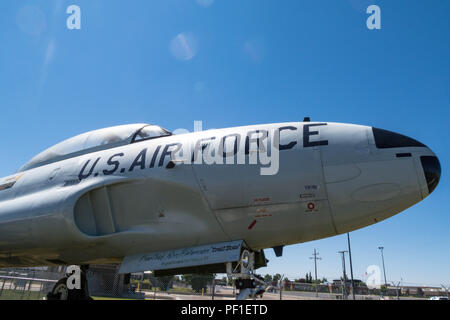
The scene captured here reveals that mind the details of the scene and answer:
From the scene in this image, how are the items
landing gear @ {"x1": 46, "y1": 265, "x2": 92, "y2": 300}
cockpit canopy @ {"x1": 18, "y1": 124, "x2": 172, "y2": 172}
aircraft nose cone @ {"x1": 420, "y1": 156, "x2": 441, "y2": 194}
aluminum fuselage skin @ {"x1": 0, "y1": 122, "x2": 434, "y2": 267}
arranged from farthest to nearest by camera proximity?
landing gear @ {"x1": 46, "y1": 265, "x2": 92, "y2": 300} < cockpit canopy @ {"x1": 18, "y1": 124, "x2": 172, "y2": 172} < aluminum fuselage skin @ {"x1": 0, "y1": 122, "x2": 434, "y2": 267} < aircraft nose cone @ {"x1": 420, "y1": 156, "x2": 441, "y2": 194}

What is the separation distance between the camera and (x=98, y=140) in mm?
8086

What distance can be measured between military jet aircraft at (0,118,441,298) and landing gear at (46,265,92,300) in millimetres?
1265

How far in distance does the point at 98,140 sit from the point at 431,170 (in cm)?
705

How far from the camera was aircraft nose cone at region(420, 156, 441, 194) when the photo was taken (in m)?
5.02

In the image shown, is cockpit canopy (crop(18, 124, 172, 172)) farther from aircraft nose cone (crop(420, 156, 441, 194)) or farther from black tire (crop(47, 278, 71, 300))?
aircraft nose cone (crop(420, 156, 441, 194))

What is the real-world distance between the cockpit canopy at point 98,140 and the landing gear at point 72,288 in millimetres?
3000

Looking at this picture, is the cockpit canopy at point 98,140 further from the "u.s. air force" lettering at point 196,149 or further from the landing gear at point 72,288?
the landing gear at point 72,288

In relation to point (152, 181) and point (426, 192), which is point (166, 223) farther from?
point (426, 192)

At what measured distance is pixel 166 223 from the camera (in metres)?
6.16

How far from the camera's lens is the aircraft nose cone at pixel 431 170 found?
502 cm

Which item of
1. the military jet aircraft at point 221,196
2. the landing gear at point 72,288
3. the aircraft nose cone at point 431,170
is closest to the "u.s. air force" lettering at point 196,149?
the military jet aircraft at point 221,196

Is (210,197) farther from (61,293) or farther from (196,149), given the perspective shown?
(61,293)

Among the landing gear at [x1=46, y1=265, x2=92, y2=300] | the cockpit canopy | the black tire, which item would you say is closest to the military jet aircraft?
the cockpit canopy
